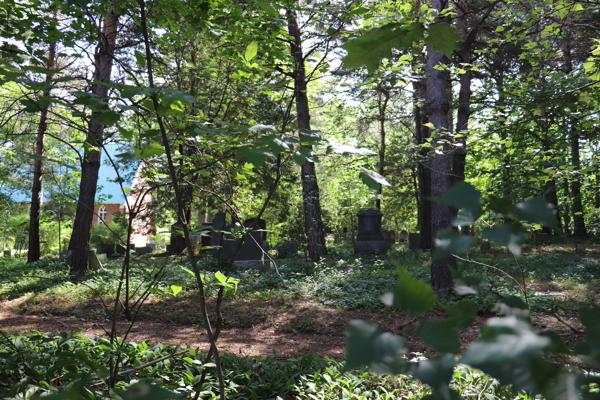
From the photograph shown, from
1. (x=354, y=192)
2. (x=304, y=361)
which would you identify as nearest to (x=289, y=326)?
(x=304, y=361)

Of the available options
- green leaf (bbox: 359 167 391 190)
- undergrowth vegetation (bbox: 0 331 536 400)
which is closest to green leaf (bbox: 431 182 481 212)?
green leaf (bbox: 359 167 391 190)

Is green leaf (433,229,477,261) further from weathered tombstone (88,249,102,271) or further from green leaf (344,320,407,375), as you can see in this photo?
weathered tombstone (88,249,102,271)

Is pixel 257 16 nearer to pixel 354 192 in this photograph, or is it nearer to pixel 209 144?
pixel 209 144

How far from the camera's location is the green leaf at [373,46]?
1093 millimetres

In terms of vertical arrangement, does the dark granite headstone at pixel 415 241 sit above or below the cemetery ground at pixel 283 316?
above

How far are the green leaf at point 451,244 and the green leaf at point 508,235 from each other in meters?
0.03

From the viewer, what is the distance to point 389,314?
732 centimetres

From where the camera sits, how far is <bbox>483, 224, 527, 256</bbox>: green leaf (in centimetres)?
60

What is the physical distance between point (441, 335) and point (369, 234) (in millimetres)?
16440

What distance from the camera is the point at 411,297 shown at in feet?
2.31

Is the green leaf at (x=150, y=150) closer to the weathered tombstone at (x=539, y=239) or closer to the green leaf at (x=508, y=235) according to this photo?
the green leaf at (x=508, y=235)

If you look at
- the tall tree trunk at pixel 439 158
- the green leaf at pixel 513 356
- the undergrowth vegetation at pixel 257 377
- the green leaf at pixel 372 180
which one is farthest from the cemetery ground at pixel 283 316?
the green leaf at pixel 513 356

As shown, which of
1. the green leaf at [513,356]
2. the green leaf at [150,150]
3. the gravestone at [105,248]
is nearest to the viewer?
the green leaf at [513,356]

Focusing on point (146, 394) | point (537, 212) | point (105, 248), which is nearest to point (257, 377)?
point (146, 394)
